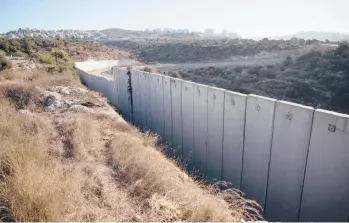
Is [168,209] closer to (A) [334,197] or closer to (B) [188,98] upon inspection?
(A) [334,197]

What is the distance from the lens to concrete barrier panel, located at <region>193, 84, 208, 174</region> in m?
7.79

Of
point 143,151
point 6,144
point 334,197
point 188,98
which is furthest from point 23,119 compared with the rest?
point 334,197

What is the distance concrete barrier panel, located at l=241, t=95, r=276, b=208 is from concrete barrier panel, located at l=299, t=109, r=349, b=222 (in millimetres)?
959

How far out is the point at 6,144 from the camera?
4.67 metres

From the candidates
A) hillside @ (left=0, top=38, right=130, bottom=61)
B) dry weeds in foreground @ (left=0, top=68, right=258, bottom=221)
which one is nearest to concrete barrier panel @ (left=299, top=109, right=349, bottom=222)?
dry weeds in foreground @ (left=0, top=68, right=258, bottom=221)

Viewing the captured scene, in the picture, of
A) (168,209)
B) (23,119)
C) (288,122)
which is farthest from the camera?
(23,119)

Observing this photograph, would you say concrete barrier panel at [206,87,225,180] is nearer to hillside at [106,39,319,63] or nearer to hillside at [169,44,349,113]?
hillside at [169,44,349,113]

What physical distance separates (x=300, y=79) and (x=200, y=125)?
18108 mm

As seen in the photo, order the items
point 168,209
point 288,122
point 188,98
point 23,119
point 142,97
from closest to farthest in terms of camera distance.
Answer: point 168,209, point 288,122, point 23,119, point 188,98, point 142,97

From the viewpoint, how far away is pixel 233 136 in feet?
21.9

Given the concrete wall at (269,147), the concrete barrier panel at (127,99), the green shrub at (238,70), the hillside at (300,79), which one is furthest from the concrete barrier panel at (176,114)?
the green shrub at (238,70)

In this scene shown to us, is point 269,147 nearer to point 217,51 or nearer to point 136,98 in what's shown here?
point 136,98

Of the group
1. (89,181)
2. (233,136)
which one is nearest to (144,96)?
(233,136)

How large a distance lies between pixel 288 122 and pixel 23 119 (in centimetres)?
563
